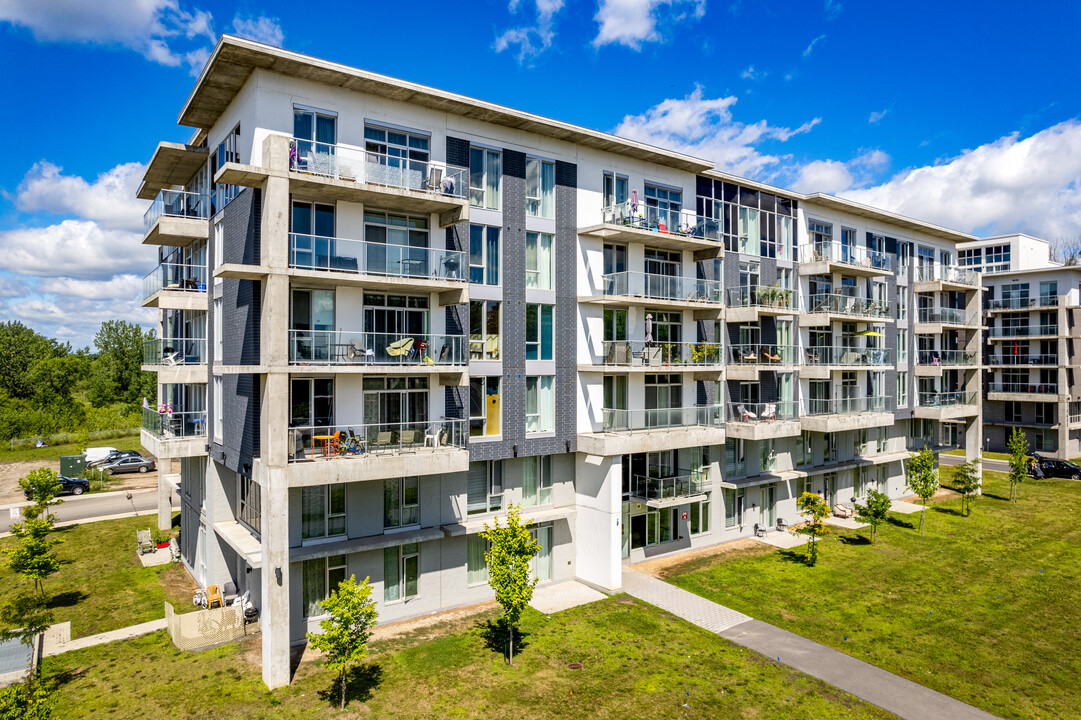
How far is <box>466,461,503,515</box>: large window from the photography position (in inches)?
791

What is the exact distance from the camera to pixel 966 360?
39469 mm

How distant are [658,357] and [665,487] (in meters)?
5.11

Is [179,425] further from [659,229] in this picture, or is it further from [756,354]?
[756,354]

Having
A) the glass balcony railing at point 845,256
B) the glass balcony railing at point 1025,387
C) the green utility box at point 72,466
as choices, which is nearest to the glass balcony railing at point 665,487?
the glass balcony railing at point 845,256

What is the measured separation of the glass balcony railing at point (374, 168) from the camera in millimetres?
16266

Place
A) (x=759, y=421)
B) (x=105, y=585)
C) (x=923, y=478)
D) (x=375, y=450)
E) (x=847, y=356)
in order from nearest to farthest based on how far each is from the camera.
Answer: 1. (x=375, y=450)
2. (x=105, y=585)
3. (x=759, y=421)
4. (x=923, y=478)
5. (x=847, y=356)

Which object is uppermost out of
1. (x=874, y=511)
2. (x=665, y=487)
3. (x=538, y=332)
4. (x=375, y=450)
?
(x=538, y=332)

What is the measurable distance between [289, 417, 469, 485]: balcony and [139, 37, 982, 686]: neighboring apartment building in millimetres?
74

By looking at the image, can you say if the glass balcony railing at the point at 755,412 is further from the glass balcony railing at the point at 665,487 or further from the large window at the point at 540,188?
the large window at the point at 540,188

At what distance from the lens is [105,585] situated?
21.9m

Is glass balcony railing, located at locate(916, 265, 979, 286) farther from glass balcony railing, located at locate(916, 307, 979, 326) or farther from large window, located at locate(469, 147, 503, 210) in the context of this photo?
large window, located at locate(469, 147, 503, 210)

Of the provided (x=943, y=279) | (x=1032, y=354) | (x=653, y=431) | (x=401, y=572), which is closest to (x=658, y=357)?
(x=653, y=431)

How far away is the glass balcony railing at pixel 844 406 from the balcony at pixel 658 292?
28.7 feet

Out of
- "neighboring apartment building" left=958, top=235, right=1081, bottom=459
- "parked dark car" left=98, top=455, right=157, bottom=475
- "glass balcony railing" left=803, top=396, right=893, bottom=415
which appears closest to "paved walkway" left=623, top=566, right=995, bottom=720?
"glass balcony railing" left=803, top=396, right=893, bottom=415
